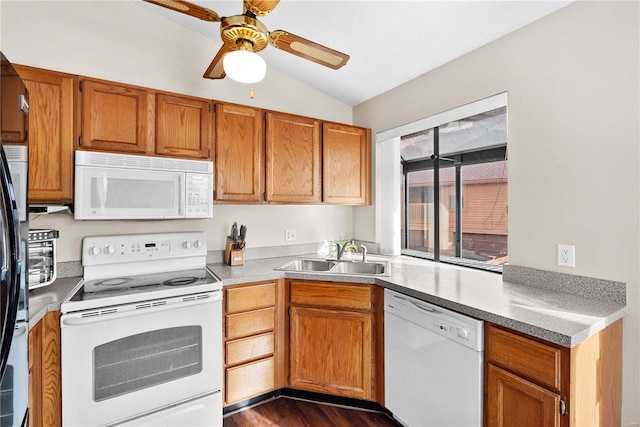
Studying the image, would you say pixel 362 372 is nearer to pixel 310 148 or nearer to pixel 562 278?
pixel 562 278

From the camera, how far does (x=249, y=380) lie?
6.66 ft

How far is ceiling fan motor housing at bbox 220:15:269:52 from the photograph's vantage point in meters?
1.34

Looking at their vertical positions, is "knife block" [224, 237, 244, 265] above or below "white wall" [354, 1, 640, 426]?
below

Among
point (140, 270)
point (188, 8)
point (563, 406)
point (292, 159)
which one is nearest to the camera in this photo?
point (563, 406)

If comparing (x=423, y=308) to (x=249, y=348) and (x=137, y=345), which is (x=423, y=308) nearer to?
(x=249, y=348)

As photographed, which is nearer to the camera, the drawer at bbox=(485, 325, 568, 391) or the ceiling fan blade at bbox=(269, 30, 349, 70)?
the drawer at bbox=(485, 325, 568, 391)

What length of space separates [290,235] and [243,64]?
1762 millimetres

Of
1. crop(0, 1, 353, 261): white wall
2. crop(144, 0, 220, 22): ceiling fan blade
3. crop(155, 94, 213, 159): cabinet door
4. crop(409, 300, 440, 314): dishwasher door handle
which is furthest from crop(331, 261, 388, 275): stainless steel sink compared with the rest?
crop(144, 0, 220, 22): ceiling fan blade

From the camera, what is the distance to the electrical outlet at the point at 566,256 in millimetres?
1604

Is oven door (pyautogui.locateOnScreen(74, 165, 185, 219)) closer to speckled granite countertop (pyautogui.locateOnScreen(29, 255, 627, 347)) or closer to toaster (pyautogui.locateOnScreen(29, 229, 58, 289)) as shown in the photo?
toaster (pyautogui.locateOnScreen(29, 229, 58, 289))

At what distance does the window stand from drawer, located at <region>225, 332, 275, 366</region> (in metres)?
1.51

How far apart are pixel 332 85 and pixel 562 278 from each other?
2.24 m

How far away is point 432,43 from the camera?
203cm

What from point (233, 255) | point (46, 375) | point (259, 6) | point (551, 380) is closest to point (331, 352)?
point (233, 255)
